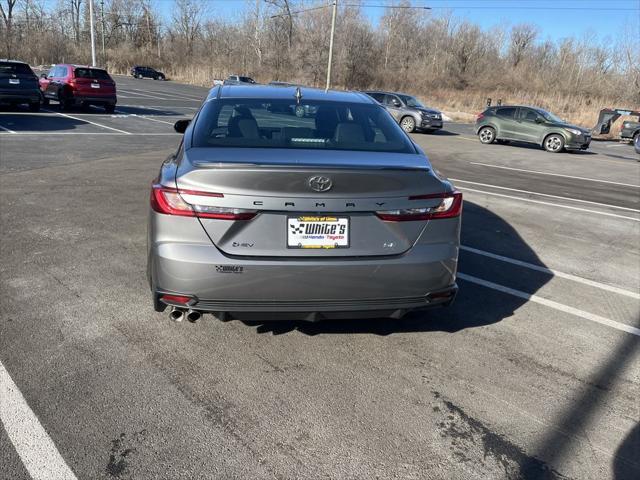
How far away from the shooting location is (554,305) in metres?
4.52

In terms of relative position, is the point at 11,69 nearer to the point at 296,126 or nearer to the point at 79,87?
the point at 79,87

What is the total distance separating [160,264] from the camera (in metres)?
2.96

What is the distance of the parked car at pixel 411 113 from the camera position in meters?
23.0

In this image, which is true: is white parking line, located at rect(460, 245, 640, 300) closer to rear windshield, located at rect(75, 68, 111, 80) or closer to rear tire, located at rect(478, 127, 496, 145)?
rear tire, located at rect(478, 127, 496, 145)

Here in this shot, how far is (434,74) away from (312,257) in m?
65.5

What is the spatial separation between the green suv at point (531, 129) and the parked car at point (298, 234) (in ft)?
60.4

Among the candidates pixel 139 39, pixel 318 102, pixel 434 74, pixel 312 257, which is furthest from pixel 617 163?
pixel 139 39

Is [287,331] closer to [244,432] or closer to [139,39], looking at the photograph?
[244,432]

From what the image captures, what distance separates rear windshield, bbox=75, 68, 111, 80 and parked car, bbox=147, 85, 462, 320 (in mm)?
20180

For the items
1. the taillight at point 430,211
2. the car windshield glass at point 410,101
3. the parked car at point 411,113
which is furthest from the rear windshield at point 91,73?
the taillight at point 430,211

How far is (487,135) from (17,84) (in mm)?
17833

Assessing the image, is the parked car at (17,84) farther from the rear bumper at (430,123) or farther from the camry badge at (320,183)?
the camry badge at (320,183)

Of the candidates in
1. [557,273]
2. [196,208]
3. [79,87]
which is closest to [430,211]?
[196,208]

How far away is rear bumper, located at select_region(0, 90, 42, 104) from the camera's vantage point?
17.6 meters
